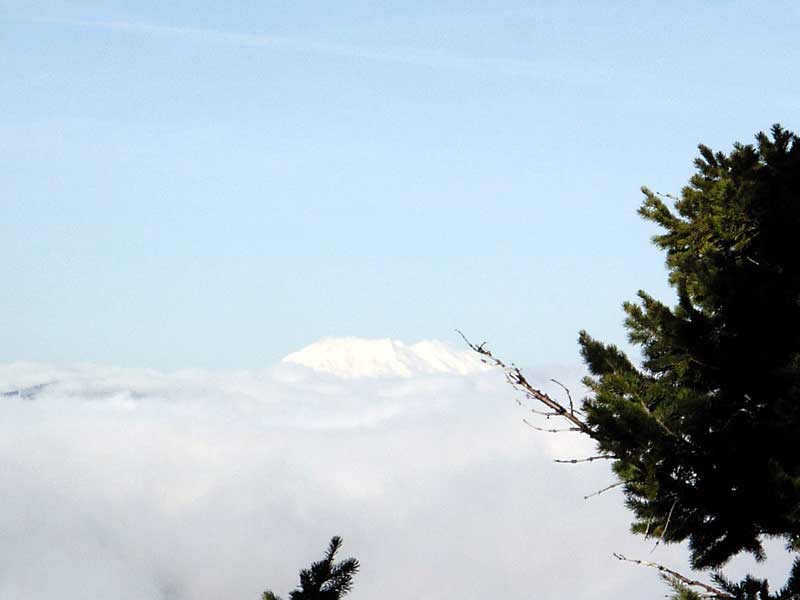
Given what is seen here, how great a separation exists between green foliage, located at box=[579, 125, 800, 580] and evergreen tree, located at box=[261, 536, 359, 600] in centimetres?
307

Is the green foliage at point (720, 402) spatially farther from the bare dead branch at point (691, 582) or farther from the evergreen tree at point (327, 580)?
the evergreen tree at point (327, 580)

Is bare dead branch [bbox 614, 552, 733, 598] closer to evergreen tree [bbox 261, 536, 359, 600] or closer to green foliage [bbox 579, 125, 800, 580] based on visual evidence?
green foliage [bbox 579, 125, 800, 580]

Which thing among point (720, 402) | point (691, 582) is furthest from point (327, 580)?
point (720, 402)

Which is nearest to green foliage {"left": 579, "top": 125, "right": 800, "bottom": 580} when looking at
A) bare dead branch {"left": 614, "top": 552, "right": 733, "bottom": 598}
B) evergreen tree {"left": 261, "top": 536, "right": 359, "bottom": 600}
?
bare dead branch {"left": 614, "top": 552, "right": 733, "bottom": 598}

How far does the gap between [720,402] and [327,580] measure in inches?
225

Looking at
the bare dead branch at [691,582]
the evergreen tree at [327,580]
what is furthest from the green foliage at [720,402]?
the evergreen tree at [327,580]

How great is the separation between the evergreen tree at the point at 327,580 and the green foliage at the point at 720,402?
3.07 metres

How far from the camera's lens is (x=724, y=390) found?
11.1 metres

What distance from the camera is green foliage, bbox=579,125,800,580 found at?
962 cm

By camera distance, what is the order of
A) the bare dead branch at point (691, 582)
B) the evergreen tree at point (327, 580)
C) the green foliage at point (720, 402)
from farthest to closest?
1. the green foliage at point (720, 402)
2. the bare dead branch at point (691, 582)
3. the evergreen tree at point (327, 580)

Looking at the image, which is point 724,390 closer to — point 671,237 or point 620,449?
point 620,449

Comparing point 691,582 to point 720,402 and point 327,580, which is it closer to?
point 720,402

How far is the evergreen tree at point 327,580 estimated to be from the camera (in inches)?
267

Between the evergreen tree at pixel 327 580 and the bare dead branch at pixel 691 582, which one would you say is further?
the bare dead branch at pixel 691 582
